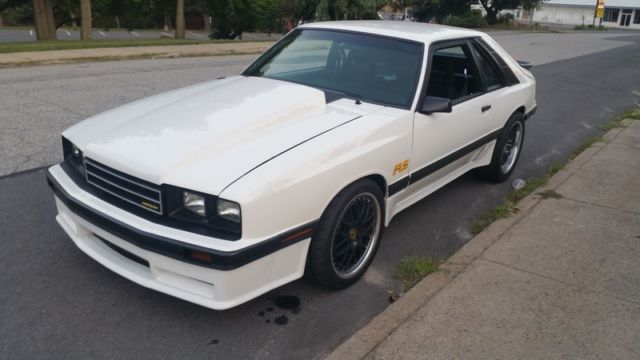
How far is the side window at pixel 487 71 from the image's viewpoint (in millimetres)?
4641

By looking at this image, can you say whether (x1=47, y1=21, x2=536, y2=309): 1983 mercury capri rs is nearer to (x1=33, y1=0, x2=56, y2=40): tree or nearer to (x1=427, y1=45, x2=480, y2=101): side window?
(x1=427, y1=45, x2=480, y2=101): side window

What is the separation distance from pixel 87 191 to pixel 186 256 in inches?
34.8

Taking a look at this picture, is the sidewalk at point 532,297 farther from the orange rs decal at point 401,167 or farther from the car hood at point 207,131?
the car hood at point 207,131

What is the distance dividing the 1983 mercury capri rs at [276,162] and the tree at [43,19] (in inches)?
925

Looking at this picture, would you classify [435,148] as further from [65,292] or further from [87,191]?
[65,292]

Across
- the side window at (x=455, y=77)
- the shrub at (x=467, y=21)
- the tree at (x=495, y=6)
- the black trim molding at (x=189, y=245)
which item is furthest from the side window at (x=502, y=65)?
the tree at (x=495, y=6)

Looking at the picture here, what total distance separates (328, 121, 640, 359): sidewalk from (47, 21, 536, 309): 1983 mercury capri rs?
20.7 inches

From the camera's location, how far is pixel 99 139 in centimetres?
306

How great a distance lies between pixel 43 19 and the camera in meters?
23.9

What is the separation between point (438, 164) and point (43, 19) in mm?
24903

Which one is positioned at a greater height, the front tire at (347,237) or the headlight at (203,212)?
the headlight at (203,212)

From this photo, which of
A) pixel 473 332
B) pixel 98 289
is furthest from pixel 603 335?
pixel 98 289

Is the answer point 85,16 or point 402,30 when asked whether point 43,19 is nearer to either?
point 85,16

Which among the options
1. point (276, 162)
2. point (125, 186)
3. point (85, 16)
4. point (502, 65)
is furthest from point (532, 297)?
point (85, 16)
